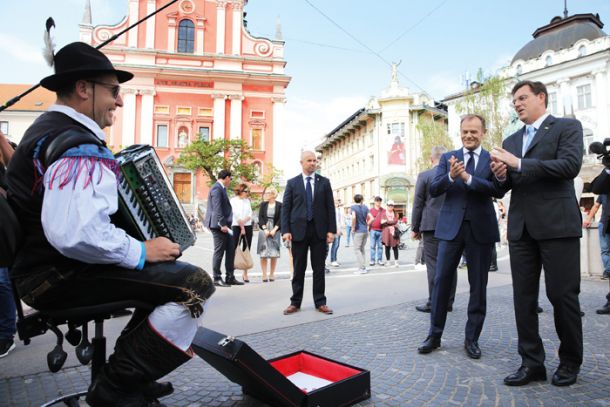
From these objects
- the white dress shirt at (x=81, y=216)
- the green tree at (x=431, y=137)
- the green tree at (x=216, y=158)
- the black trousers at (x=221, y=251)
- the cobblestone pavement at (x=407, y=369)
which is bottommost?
the cobblestone pavement at (x=407, y=369)

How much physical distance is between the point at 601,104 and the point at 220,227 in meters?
40.1

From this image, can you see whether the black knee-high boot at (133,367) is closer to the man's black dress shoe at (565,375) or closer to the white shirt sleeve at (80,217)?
the white shirt sleeve at (80,217)

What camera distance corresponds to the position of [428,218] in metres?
6.03

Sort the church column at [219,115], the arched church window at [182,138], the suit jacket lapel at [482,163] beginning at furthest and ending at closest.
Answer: the church column at [219,115] < the arched church window at [182,138] < the suit jacket lapel at [482,163]

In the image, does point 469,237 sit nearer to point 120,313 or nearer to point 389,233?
point 120,313

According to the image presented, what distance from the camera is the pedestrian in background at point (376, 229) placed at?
12.3 metres

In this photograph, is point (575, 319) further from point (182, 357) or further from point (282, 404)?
point (182, 357)

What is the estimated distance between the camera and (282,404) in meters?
2.44

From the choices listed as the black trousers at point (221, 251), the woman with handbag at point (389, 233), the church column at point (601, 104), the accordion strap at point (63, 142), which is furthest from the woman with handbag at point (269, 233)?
the church column at point (601, 104)

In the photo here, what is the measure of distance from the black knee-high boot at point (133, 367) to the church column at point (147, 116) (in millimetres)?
42915

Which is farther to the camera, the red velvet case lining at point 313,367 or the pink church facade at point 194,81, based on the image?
the pink church facade at point 194,81

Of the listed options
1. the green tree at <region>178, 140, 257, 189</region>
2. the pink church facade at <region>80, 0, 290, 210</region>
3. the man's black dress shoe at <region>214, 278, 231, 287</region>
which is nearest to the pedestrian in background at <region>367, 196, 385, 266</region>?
the man's black dress shoe at <region>214, 278, 231, 287</region>

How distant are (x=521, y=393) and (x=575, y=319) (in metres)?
0.73

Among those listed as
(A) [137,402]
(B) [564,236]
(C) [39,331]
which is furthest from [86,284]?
(B) [564,236]
